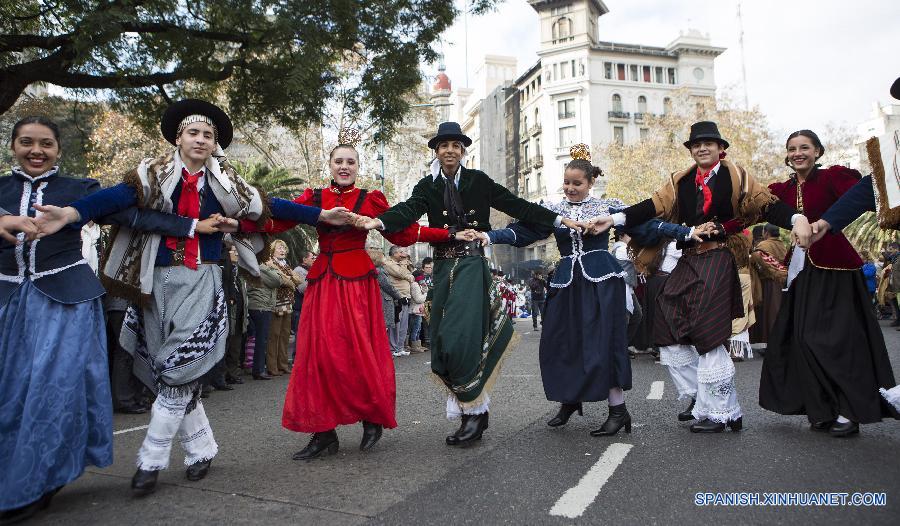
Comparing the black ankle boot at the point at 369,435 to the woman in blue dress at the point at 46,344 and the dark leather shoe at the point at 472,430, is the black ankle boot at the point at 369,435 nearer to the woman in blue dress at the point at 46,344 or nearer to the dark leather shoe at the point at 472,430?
the dark leather shoe at the point at 472,430

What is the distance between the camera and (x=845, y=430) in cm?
471

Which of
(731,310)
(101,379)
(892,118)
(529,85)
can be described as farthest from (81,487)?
(529,85)

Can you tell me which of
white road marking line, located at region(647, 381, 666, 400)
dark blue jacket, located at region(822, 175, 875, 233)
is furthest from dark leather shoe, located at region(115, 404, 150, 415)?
dark blue jacket, located at region(822, 175, 875, 233)

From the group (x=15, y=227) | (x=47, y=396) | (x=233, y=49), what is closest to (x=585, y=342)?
(x=47, y=396)

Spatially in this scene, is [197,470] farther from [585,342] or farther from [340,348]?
[585,342]

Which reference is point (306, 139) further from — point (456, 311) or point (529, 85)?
point (529, 85)

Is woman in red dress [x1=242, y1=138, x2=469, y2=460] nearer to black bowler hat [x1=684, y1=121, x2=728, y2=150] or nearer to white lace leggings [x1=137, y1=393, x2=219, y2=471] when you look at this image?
white lace leggings [x1=137, y1=393, x2=219, y2=471]

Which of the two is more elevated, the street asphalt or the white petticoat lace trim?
the white petticoat lace trim

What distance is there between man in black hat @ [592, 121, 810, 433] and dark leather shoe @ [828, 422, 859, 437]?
603mm

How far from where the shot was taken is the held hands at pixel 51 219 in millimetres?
3559

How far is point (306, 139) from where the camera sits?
25047 millimetres

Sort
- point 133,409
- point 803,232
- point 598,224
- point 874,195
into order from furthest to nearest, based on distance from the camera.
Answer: point 133,409 → point 598,224 → point 803,232 → point 874,195

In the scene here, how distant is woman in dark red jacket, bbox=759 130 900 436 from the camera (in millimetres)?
4820

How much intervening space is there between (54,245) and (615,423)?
12.7 feet
